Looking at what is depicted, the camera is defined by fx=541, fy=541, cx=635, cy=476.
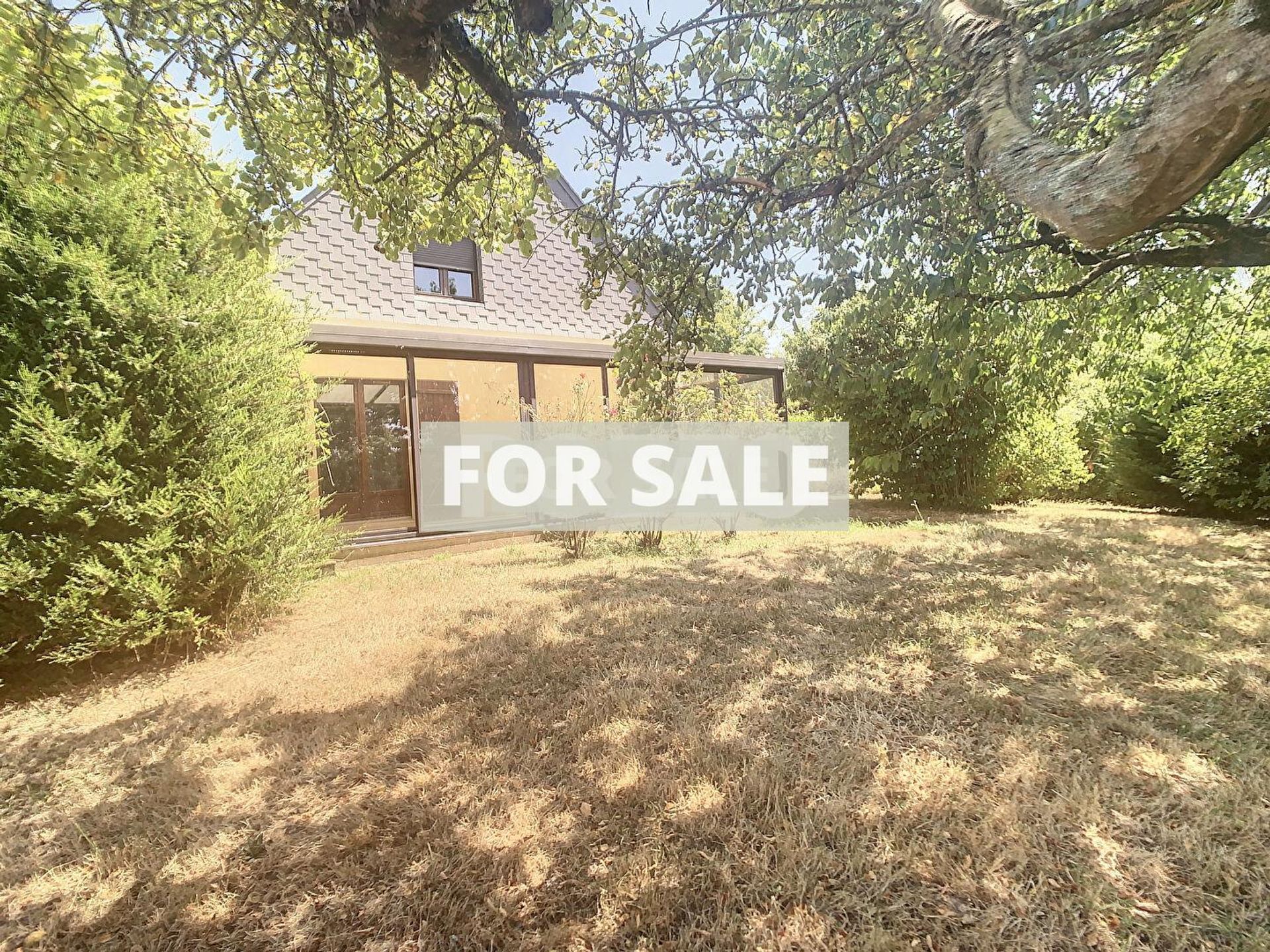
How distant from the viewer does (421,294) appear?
10.0 m

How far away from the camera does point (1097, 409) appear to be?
478 inches

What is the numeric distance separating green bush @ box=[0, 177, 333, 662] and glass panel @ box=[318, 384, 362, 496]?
6094mm

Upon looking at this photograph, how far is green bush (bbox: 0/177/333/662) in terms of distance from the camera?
379 centimetres

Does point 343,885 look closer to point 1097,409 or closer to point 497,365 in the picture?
point 497,365

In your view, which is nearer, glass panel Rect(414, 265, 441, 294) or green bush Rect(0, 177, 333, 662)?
green bush Rect(0, 177, 333, 662)

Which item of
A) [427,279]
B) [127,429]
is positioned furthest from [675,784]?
[427,279]

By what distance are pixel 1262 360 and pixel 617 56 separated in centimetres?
977

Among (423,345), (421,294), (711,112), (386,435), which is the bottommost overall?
(386,435)

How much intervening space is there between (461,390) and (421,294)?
2.68 meters
